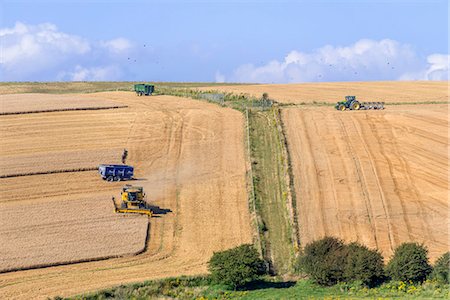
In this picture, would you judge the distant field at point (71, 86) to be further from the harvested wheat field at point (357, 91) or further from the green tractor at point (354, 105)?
the green tractor at point (354, 105)

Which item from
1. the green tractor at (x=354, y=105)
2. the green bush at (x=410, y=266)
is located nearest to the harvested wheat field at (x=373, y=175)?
the green tractor at (x=354, y=105)

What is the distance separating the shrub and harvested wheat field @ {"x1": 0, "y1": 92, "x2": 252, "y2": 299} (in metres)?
6.79

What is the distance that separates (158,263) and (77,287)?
21.9 feet

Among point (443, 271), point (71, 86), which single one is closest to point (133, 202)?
point (443, 271)

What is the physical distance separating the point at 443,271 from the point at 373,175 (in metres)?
23.1

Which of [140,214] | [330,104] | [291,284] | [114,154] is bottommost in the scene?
[291,284]

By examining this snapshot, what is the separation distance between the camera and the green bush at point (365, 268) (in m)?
45.9

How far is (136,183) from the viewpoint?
2596 inches

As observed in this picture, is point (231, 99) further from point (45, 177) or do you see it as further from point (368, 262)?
point (368, 262)

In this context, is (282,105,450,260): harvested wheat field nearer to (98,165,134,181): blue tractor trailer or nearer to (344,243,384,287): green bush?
(344,243,384,287): green bush

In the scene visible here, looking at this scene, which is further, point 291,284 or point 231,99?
point 231,99

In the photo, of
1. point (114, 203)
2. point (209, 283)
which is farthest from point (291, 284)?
point (114, 203)

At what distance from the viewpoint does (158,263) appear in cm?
5266

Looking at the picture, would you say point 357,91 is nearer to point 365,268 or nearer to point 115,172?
point 115,172
